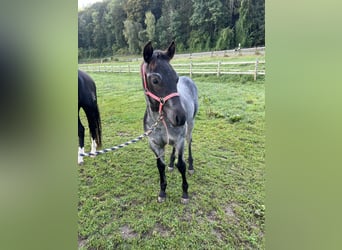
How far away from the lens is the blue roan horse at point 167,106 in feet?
4.32

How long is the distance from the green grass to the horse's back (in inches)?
1.5

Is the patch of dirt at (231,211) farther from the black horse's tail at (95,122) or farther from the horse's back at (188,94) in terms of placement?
the black horse's tail at (95,122)

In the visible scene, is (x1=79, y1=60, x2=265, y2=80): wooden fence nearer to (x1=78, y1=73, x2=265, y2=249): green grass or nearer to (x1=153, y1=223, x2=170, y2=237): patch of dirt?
(x1=78, y1=73, x2=265, y2=249): green grass

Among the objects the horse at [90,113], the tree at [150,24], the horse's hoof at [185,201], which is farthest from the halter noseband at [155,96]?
the horse's hoof at [185,201]

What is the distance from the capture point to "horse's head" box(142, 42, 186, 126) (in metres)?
1.31

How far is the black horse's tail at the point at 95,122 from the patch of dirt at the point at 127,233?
21.6 inches

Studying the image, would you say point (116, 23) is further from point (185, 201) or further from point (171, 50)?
point (185, 201)

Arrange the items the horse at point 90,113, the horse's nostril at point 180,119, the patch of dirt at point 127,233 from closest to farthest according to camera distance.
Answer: the horse's nostril at point 180,119, the patch of dirt at point 127,233, the horse at point 90,113

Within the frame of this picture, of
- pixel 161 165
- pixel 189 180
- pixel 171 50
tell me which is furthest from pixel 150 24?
pixel 189 180

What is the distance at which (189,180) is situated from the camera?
153 centimetres

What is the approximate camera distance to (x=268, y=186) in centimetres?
136

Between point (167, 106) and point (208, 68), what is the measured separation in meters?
0.42
